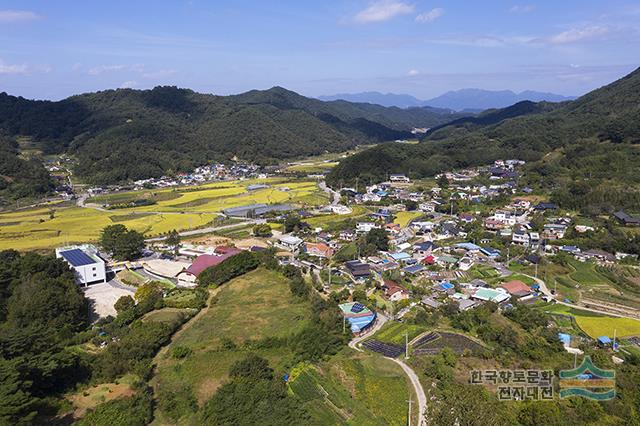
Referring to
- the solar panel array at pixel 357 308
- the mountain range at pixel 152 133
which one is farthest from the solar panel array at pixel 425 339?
the mountain range at pixel 152 133

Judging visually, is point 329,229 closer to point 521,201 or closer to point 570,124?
point 521,201

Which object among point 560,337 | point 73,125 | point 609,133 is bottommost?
point 560,337

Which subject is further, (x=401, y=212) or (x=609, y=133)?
(x=609, y=133)

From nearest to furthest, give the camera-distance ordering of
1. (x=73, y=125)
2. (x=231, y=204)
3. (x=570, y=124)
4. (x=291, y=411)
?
(x=291, y=411) < (x=231, y=204) < (x=570, y=124) < (x=73, y=125)

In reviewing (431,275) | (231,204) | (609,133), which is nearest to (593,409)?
(431,275)

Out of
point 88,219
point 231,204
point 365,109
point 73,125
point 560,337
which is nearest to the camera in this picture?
point 560,337

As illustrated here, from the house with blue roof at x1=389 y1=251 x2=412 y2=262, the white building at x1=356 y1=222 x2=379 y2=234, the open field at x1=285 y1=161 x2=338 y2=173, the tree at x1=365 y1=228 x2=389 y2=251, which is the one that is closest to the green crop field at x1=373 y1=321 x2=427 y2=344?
the house with blue roof at x1=389 y1=251 x2=412 y2=262

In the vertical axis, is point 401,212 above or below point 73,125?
below
